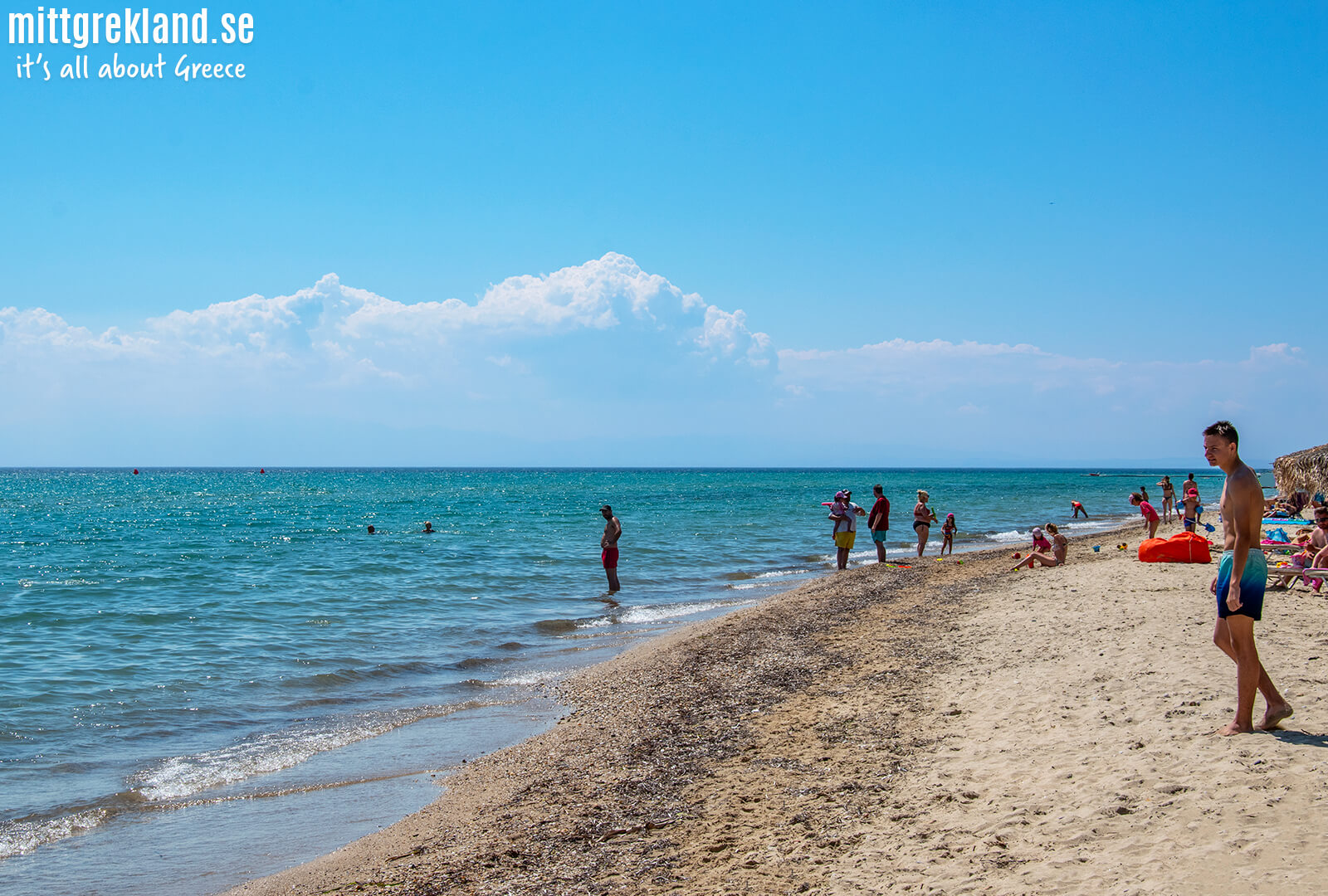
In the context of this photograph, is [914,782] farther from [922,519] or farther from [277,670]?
[922,519]

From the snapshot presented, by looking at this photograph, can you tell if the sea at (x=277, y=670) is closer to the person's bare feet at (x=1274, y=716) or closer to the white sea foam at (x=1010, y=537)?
the white sea foam at (x=1010, y=537)

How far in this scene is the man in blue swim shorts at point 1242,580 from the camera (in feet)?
18.0

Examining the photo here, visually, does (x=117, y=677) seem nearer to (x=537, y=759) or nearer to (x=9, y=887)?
(x=9, y=887)

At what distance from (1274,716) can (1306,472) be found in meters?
26.8

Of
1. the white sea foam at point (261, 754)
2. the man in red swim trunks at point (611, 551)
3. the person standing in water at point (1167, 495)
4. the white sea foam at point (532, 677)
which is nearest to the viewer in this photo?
the white sea foam at point (261, 754)

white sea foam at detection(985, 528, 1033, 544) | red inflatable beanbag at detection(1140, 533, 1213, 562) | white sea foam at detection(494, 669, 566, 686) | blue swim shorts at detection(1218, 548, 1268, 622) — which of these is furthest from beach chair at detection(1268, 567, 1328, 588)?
white sea foam at detection(985, 528, 1033, 544)

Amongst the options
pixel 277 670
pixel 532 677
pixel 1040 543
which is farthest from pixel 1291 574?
pixel 277 670

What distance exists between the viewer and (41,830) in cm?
674

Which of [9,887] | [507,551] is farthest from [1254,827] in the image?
[507,551]

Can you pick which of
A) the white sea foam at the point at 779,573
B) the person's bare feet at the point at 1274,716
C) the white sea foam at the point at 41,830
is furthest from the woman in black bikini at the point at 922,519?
the white sea foam at the point at 41,830

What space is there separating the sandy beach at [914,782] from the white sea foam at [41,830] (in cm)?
216

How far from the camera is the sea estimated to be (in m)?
6.77

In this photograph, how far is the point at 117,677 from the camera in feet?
37.6

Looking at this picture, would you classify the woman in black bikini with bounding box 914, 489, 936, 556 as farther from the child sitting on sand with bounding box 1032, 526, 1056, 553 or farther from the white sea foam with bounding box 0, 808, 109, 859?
the white sea foam with bounding box 0, 808, 109, 859
